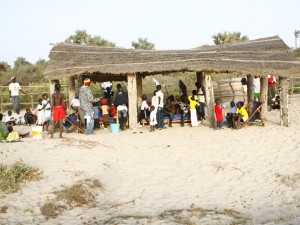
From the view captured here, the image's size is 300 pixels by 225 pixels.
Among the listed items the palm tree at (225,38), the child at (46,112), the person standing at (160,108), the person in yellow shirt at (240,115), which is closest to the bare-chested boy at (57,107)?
the child at (46,112)

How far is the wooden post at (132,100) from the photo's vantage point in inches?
480

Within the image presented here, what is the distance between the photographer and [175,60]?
40.2ft

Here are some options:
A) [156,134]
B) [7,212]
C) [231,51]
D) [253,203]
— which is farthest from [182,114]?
[7,212]

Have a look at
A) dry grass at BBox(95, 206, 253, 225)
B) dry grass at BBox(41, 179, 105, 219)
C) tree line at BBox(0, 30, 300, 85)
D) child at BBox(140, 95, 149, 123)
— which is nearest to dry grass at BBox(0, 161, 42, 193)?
dry grass at BBox(41, 179, 105, 219)

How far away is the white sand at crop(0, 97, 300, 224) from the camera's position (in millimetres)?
5957

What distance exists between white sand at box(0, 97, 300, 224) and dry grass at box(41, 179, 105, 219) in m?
0.13

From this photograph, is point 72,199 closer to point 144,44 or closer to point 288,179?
point 288,179

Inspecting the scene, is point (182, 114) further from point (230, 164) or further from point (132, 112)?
point (230, 164)

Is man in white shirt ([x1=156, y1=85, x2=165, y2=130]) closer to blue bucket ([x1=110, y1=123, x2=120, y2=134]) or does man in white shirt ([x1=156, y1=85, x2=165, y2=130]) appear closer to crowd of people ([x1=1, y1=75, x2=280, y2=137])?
crowd of people ([x1=1, y1=75, x2=280, y2=137])

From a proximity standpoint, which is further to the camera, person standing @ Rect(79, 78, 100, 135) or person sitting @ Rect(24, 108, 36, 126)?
person sitting @ Rect(24, 108, 36, 126)

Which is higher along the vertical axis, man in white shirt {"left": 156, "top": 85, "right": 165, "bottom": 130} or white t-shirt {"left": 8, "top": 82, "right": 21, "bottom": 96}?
white t-shirt {"left": 8, "top": 82, "right": 21, "bottom": 96}

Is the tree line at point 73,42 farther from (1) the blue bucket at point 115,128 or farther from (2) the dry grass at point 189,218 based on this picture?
(2) the dry grass at point 189,218

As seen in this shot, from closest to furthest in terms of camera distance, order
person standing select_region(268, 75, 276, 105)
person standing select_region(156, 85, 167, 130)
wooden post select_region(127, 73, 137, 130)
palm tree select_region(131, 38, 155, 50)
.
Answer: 1. person standing select_region(156, 85, 167, 130)
2. wooden post select_region(127, 73, 137, 130)
3. person standing select_region(268, 75, 276, 105)
4. palm tree select_region(131, 38, 155, 50)

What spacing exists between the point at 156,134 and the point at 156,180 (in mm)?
4017
